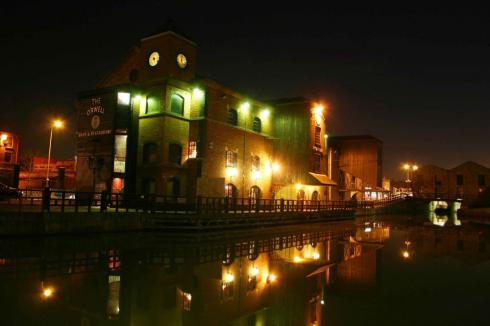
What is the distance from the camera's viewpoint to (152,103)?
98.6 feet

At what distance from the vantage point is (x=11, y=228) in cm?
1825

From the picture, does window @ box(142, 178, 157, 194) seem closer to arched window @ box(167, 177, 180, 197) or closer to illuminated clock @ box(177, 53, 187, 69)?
arched window @ box(167, 177, 180, 197)

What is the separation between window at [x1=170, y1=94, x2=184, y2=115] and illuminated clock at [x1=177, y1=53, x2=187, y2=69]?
10.8 feet

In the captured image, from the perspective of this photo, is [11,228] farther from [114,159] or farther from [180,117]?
[180,117]

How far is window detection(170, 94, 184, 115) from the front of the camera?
97.8ft

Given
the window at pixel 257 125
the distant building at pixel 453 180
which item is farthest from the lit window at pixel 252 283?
the distant building at pixel 453 180

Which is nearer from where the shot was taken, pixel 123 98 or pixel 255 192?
pixel 123 98

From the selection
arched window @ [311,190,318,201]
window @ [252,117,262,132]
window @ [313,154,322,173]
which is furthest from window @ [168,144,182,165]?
arched window @ [311,190,318,201]

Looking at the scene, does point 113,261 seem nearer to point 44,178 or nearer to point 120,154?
point 120,154

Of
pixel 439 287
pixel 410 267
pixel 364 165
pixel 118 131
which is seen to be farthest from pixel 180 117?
pixel 364 165

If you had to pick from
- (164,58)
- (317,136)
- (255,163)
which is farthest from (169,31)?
(317,136)

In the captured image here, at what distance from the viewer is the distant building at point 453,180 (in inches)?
3003

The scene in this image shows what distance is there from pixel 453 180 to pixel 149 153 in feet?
226

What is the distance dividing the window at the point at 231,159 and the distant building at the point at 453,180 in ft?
188
